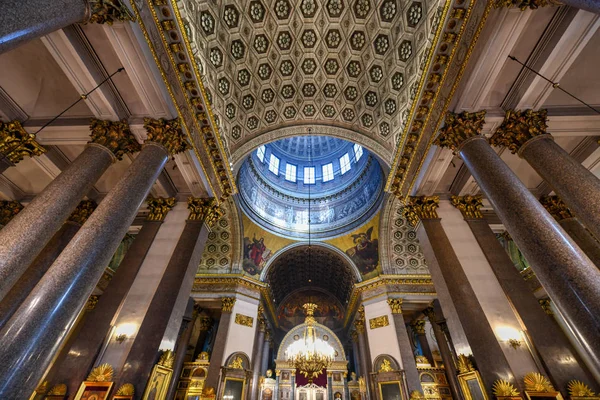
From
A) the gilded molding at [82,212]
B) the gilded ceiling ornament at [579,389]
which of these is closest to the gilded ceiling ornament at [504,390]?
the gilded ceiling ornament at [579,389]

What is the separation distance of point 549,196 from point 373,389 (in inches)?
445

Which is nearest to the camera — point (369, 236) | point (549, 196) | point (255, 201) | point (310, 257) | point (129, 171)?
point (129, 171)

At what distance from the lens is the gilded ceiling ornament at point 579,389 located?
175 inches

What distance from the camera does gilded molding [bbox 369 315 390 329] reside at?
13.6 metres

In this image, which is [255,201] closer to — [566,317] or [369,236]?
[369,236]

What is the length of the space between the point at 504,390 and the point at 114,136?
957 centimetres

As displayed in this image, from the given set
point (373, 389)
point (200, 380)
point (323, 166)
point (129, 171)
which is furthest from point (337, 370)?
point (129, 171)

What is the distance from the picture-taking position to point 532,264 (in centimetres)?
416

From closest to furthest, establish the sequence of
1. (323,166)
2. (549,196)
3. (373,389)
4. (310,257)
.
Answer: (549,196) < (373,389) < (310,257) < (323,166)

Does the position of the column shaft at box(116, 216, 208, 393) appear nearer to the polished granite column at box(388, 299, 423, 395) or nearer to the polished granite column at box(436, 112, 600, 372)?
the polished granite column at box(436, 112, 600, 372)

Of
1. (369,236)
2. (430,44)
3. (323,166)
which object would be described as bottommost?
(430,44)

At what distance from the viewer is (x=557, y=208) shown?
27.2 ft

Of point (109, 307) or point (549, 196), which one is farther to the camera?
point (549, 196)

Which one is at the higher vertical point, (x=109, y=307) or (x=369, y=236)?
(x=369, y=236)
